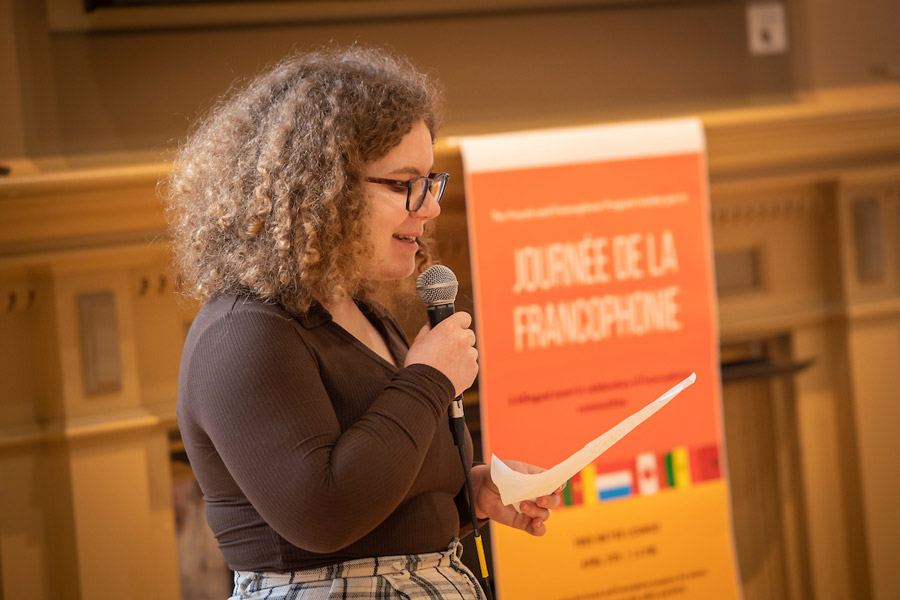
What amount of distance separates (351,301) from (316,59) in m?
0.35

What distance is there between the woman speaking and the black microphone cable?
1.2 inches

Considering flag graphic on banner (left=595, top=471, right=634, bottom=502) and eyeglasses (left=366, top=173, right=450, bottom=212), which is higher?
eyeglasses (left=366, top=173, right=450, bottom=212)

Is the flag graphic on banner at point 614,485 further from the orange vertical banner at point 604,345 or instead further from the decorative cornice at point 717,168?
the decorative cornice at point 717,168

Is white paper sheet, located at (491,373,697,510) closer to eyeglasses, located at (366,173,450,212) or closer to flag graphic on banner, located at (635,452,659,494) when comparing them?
eyeglasses, located at (366,173,450,212)

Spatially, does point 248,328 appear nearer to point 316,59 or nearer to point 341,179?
point 341,179

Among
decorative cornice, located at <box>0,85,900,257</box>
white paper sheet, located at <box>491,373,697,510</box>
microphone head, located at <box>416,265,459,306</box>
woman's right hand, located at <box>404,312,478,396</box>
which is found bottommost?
white paper sheet, located at <box>491,373,697,510</box>

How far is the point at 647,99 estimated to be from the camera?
324 centimetres

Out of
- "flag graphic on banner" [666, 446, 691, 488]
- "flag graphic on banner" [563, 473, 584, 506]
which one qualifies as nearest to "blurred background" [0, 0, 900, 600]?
"flag graphic on banner" [563, 473, 584, 506]

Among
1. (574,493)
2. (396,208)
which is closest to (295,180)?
(396,208)

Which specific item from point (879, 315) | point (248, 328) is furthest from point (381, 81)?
point (879, 315)

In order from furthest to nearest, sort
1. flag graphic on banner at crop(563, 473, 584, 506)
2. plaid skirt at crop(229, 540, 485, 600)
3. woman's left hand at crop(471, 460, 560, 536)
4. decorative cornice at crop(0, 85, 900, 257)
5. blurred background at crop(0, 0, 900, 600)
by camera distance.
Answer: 1. flag graphic on banner at crop(563, 473, 584, 506)
2. blurred background at crop(0, 0, 900, 600)
3. decorative cornice at crop(0, 85, 900, 257)
4. woman's left hand at crop(471, 460, 560, 536)
5. plaid skirt at crop(229, 540, 485, 600)

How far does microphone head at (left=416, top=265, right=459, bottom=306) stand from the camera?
133cm

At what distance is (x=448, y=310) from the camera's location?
1324 mm

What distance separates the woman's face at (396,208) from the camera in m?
1.29
